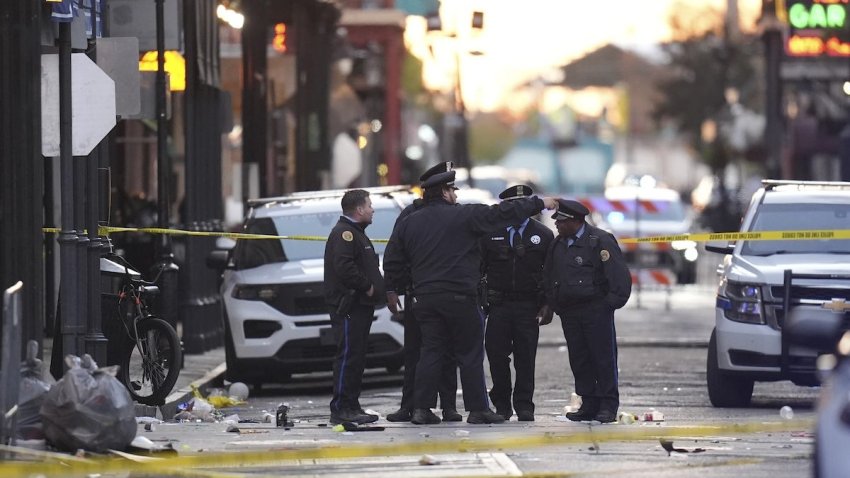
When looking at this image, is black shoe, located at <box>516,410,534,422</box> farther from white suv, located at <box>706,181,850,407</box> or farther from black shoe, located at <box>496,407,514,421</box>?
white suv, located at <box>706,181,850,407</box>

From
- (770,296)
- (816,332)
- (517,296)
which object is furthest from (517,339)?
(816,332)

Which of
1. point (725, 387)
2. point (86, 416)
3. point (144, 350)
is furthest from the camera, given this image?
point (725, 387)

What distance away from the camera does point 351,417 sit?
555 inches

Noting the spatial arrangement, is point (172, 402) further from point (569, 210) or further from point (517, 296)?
point (569, 210)

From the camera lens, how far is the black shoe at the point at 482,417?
46.3 ft

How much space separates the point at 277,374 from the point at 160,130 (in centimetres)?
298

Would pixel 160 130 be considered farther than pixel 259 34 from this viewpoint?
No

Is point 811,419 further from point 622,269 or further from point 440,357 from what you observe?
point 440,357

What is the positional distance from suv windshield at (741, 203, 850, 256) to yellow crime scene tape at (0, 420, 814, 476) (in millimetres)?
2578

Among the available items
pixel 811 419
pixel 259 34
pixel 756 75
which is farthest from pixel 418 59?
pixel 811 419

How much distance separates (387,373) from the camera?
19.5m

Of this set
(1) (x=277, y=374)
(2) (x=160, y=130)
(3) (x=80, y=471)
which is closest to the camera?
(3) (x=80, y=471)

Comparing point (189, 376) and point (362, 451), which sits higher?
point (362, 451)

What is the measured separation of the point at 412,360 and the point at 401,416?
19.8 inches
